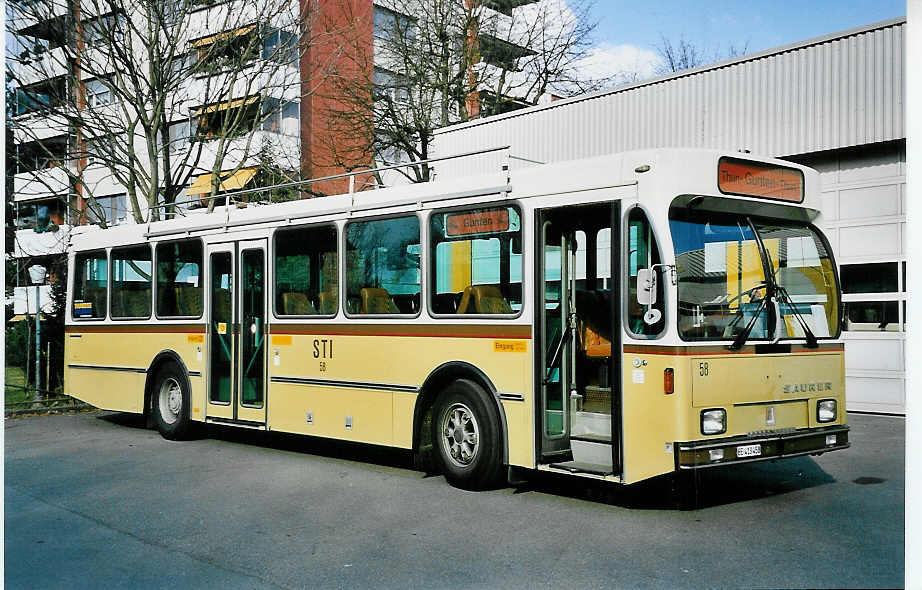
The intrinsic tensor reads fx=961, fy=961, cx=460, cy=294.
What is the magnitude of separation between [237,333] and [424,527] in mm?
5438

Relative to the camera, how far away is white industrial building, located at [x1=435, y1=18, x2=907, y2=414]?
13859 mm

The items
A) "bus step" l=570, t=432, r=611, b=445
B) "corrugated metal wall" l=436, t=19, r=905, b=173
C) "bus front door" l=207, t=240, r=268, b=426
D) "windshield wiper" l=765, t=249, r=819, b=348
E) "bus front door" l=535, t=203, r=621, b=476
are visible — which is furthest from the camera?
"corrugated metal wall" l=436, t=19, r=905, b=173

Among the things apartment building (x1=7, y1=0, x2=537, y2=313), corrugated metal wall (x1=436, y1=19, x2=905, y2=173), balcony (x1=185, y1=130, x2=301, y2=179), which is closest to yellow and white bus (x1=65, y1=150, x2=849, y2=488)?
corrugated metal wall (x1=436, y1=19, x2=905, y2=173)

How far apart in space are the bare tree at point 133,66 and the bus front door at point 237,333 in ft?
20.1

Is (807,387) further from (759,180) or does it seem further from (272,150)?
(272,150)

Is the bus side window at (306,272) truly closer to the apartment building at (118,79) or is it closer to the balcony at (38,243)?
the apartment building at (118,79)

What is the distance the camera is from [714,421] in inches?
292

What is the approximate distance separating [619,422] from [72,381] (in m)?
10.4

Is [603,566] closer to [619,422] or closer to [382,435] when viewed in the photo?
[619,422]

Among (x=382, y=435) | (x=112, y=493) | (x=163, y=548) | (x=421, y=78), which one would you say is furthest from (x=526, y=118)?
(x=163, y=548)

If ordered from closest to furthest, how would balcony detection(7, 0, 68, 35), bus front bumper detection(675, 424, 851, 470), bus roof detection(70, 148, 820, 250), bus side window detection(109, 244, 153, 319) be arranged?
bus front bumper detection(675, 424, 851, 470)
bus roof detection(70, 148, 820, 250)
bus side window detection(109, 244, 153, 319)
balcony detection(7, 0, 68, 35)

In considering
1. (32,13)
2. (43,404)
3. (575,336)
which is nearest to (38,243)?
(43,404)

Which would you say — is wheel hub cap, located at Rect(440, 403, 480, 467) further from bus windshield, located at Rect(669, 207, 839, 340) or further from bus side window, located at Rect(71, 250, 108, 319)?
bus side window, located at Rect(71, 250, 108, 319)

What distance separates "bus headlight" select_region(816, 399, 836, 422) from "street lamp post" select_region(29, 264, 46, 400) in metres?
14.4
